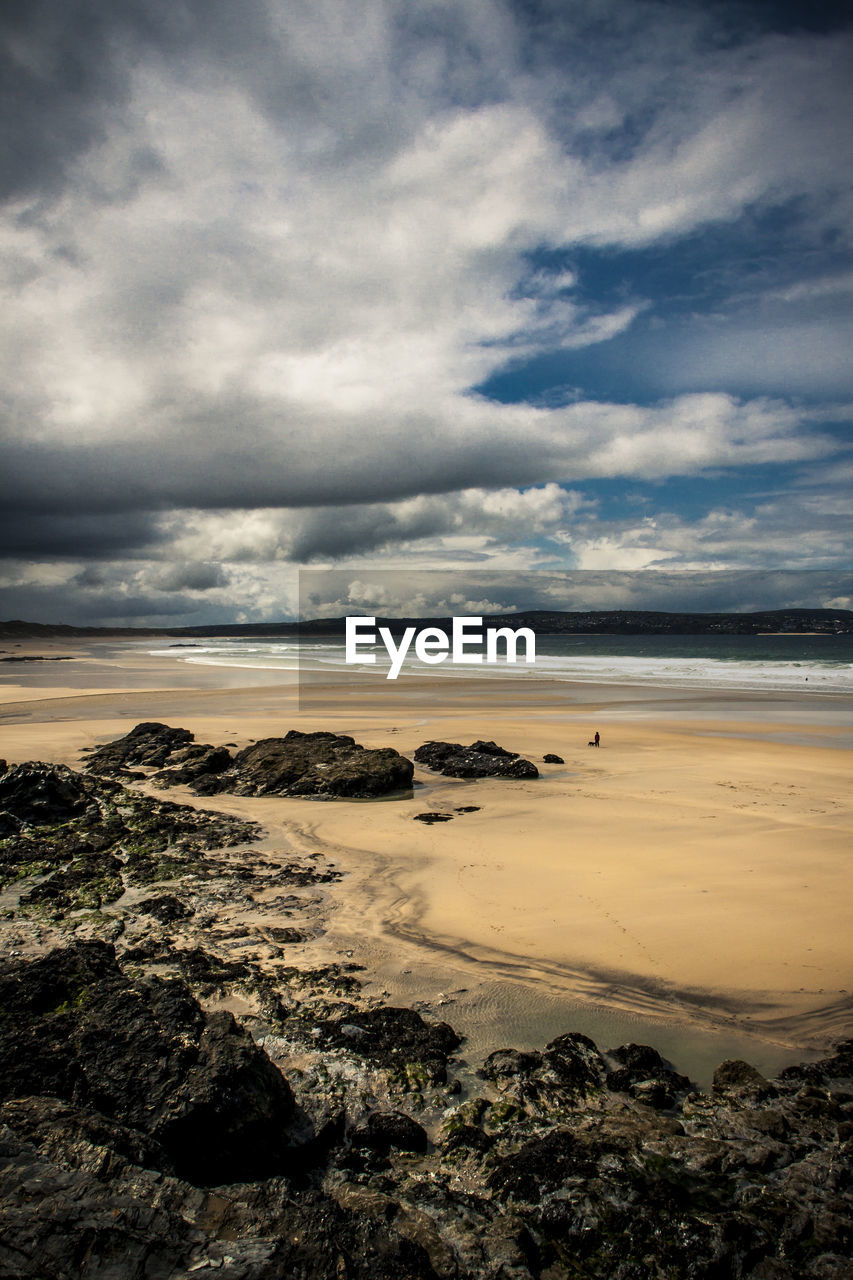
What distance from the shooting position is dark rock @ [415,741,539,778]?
1376 centimetres

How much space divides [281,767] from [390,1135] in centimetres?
930

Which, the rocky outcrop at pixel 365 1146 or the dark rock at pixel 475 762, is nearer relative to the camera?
the rocky outcrop at pixel 365 1146

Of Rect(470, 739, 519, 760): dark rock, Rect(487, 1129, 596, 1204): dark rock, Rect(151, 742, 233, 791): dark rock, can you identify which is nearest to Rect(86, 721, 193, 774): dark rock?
Rect(151, 742, 233, 791): dark rock

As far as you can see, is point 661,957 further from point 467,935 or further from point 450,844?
point 450,844

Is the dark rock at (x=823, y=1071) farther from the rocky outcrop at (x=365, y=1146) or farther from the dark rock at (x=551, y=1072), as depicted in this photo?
the dark rock at (x=551, y=1072)

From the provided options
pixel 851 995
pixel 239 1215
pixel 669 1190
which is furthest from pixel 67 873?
pixel 851 995

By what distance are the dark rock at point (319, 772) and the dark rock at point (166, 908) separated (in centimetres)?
487

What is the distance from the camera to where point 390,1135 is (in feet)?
12.5

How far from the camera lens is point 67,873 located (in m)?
8.15

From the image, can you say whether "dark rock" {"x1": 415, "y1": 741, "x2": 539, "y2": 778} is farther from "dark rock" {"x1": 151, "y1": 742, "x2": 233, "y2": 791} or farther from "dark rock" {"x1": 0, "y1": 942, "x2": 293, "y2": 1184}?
"dark rock" {"x1": 0, "y1": 942, "x2": 293, "y2": 1184}

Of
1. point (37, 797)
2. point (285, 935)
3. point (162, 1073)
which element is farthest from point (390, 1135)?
point (37, 797)

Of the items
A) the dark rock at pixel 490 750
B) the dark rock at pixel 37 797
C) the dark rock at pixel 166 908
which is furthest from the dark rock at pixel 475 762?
the dark rock at pixel 166 908

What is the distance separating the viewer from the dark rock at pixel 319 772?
1211cm

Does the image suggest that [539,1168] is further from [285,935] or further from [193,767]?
[193,767]
